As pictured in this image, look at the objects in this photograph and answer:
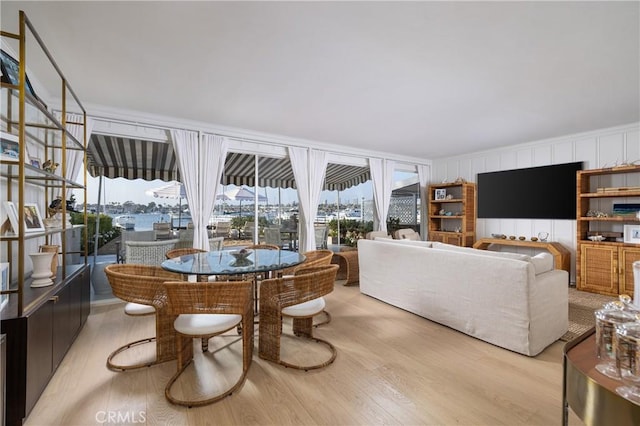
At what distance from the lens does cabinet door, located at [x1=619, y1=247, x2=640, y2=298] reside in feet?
13.6

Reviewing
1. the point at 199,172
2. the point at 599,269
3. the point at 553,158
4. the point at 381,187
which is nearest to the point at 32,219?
the point at 199,172

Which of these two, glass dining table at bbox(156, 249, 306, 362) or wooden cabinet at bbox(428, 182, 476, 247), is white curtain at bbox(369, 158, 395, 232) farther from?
glass dining table at bbox(156, 249, 306, 362)

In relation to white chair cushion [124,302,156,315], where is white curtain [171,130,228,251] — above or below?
above

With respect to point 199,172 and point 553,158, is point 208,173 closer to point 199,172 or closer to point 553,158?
point 199,172

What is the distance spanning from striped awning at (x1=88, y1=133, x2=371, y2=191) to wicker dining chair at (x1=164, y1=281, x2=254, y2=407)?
2908mm

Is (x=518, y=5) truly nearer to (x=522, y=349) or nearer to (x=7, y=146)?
(x=522, y=349)

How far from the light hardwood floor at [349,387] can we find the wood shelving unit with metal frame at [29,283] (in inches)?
8.0

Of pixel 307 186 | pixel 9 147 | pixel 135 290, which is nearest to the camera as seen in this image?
pixel 9 147

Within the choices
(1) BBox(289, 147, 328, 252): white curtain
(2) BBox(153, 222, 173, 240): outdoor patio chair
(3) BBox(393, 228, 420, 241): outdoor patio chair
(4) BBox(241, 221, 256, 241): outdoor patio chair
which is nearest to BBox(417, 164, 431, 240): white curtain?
(3) BBox(393, 228, 420, 241): outdoor patio chair

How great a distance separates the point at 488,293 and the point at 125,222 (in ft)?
15.1

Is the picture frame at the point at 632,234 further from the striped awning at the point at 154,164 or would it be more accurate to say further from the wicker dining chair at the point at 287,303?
the striped awning at the point at 154,164

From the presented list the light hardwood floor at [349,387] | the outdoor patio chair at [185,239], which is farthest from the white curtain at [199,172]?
the light hardwood floor at [349,387]

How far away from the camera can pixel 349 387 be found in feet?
6.67

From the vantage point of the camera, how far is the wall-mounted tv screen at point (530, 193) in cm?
509
